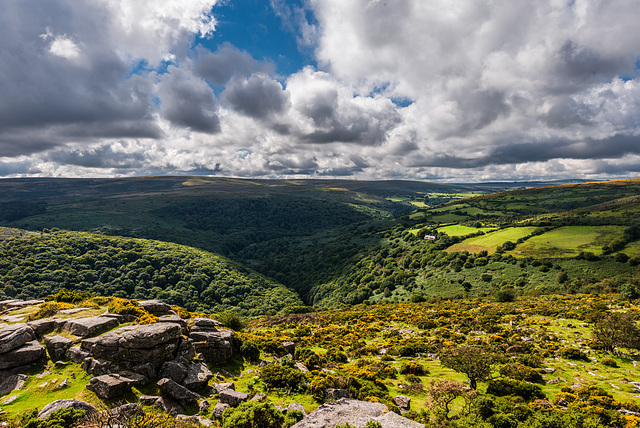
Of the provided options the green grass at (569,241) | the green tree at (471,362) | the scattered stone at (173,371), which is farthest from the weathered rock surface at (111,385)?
the green grass at (569,241)

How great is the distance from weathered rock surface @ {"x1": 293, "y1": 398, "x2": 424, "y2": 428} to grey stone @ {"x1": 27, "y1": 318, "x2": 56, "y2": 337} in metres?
27.9

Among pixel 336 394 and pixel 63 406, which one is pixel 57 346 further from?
pixel 336 394

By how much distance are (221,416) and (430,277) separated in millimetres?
109231

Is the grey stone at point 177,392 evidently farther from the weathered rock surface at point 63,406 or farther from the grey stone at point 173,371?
the weathered rock surface at point 63,406

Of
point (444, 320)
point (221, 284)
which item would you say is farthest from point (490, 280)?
point (221, 284)

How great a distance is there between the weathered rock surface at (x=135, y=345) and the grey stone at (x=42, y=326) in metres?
6.53

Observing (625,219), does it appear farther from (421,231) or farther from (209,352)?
(209,352)

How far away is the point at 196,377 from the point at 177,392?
8.70ft

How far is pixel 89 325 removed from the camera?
24.7 metres

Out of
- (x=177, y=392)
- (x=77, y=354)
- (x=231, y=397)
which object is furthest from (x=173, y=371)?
(x=77, y=354)

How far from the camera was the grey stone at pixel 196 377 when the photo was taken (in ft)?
75.3

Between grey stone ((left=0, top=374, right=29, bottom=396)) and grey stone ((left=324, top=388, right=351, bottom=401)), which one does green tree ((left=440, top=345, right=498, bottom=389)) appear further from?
grey stone ((left=0, top=374, right=29, bottom=396))

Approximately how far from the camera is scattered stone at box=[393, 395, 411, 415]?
22.8 metres

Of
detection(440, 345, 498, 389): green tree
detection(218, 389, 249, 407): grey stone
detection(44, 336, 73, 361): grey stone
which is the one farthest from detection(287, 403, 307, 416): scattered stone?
detection(44, 336, 73, 361): grey stone
